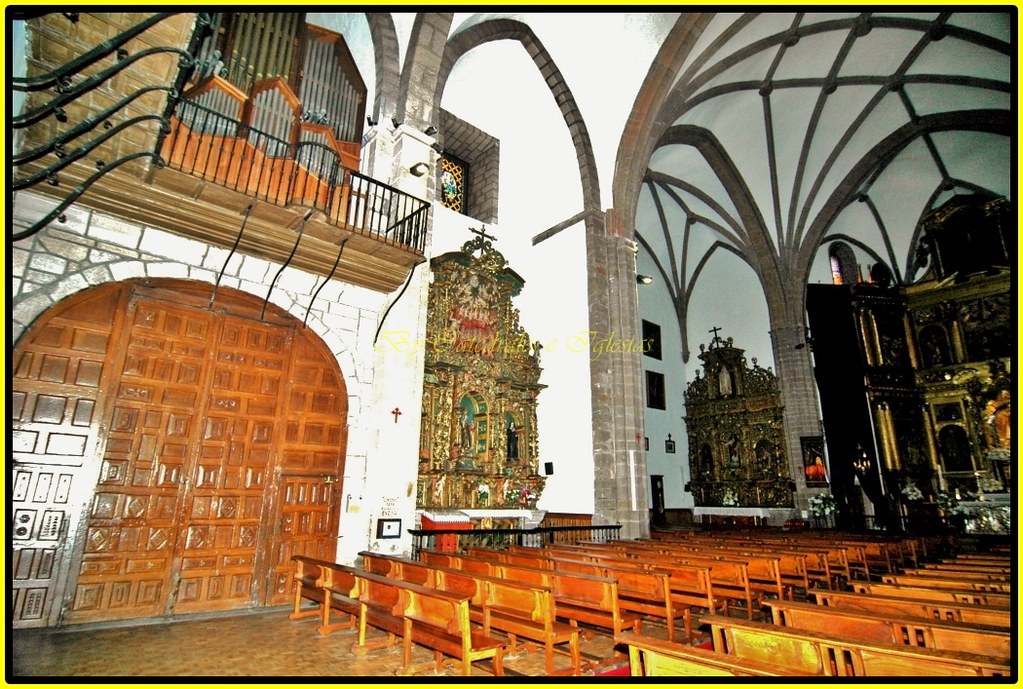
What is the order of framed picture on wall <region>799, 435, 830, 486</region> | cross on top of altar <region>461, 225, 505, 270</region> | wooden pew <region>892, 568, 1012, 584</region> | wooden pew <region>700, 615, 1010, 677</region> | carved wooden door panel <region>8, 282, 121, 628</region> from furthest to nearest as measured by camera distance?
1. framed picture on wall <region>799, 435, 830, 486</region>
2. cross on top of altar <region>461, 225, 505, 270</region>
3. carved wooden door panel <region>8, 282, 121, 628</region>
4. wooden pew <region>892, 568, 1012, 584</region>
5. wooden pew <region>700, 615, 1010, 677</region>

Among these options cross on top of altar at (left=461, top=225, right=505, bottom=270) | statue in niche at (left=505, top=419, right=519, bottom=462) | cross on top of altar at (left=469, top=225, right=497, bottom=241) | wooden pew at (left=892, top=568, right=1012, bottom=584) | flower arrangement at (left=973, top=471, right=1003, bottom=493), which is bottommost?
wooden pew at (left=892, top=568, right=1012, bottom=584)

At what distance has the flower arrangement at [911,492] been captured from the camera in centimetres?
1448

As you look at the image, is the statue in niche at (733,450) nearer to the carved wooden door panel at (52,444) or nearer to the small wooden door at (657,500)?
the small wooden door at (657,500)

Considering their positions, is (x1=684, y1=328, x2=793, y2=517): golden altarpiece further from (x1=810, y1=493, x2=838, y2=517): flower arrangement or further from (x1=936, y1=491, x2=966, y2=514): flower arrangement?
(x1=936, y1=491, x2=966, y2=514): flower arrangement

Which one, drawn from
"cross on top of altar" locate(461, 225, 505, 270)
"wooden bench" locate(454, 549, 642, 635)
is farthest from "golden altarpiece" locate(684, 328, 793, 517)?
"wooden bench" locate(454, 549, 642, 635)

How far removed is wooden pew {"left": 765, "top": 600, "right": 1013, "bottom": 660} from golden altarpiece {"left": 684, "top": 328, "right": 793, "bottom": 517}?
16378 millimetres

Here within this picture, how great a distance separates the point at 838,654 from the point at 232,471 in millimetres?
6426

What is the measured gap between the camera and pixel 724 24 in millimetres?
12156

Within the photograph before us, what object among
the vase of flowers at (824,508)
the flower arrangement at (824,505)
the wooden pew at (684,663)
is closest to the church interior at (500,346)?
the wooden pew at (684,663)

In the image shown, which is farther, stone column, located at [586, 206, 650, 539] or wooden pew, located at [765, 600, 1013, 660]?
stone column, located at [586, 206, 650, 539]

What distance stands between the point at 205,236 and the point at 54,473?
3024 mm

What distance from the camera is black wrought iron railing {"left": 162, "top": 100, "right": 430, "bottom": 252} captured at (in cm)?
618

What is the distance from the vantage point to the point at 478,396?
431 inches

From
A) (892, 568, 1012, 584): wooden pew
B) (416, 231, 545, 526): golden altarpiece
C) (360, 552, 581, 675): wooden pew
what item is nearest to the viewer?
(360, 552, 581, 675): wooden pew
